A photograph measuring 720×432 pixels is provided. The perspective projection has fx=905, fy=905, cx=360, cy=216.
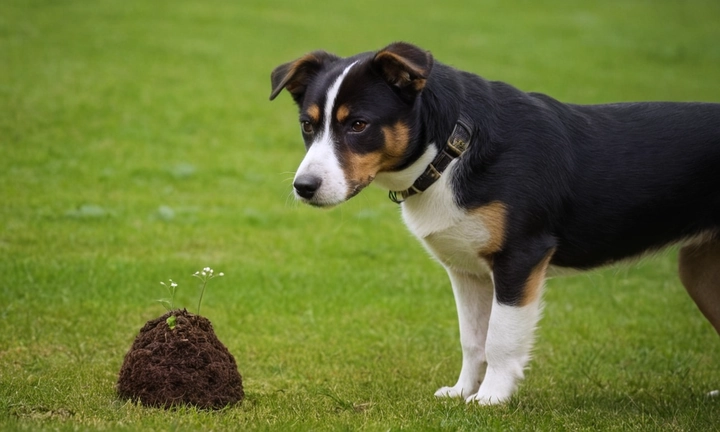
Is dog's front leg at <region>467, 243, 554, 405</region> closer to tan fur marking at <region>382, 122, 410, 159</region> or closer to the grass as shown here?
the grass

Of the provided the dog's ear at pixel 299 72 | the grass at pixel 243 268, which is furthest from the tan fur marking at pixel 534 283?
the dog's ear at pixel 299 72

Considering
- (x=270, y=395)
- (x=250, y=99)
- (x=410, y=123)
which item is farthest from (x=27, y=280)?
(x=250, y=99)

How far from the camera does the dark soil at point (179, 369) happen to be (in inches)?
194

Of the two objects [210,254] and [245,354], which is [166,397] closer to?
[245,354]

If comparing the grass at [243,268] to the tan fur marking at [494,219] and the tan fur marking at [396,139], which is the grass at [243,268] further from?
the tan fur marking at [396,139]

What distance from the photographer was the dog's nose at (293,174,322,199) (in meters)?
4.68

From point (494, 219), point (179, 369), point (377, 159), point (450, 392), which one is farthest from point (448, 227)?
point (179, 369)

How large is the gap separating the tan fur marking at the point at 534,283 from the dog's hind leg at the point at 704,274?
4.04ft

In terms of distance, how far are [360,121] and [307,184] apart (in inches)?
19.0

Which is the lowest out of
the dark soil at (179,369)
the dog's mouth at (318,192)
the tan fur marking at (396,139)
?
the dark soil at (179,369)

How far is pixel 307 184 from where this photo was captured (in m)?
4.69

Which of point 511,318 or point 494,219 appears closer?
point 494,219

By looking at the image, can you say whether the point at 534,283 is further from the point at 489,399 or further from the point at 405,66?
the point at 405,66

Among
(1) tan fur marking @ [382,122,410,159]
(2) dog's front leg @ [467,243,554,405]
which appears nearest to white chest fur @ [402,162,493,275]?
(2) dog's front leg @ [467,243,554,405]
